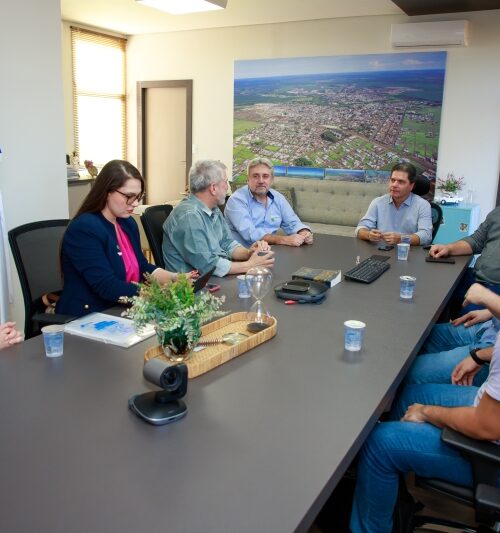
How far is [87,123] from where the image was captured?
7.27 meters

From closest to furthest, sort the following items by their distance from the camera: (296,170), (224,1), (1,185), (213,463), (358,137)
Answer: (213,463)
(1,185)
(224,1)
(358,137)
(296,170)

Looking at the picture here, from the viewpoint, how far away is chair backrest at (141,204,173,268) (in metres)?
2.93

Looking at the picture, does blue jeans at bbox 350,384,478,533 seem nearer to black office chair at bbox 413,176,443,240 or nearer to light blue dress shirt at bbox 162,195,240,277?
light blue dress shirt at bbox 162,195,240,277

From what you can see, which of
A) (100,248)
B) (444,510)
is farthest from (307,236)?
(444,510)

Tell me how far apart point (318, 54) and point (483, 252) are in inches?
163

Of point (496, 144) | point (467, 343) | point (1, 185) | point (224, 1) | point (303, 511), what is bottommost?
point (467, 343)

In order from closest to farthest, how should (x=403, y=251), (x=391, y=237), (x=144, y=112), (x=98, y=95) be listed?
(x=403, y=251) < (x=391, y=237) < (x=98, y=95) < (x=144, y=112)

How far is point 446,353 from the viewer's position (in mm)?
2244

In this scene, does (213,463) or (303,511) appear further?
(213,463)

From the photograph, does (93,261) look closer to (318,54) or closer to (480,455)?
(480,455)

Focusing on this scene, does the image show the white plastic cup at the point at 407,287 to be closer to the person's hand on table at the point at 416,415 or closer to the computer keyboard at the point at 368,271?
the computer keyboard at the point at 368,271

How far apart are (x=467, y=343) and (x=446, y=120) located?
4117 mm

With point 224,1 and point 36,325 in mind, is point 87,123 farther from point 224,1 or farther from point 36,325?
point 36,325

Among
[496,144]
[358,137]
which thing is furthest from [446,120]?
[358,137]
